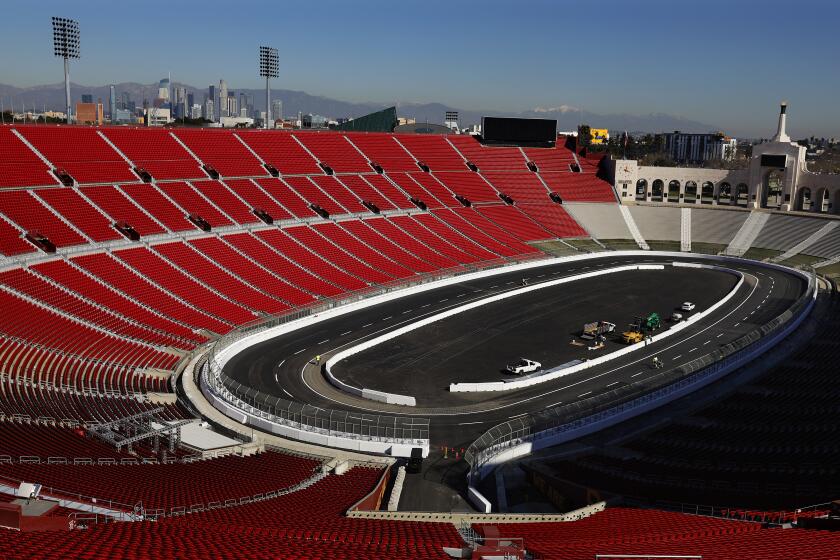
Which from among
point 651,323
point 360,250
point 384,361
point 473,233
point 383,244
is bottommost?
point 384,361

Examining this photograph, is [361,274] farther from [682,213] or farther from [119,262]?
[682,213]

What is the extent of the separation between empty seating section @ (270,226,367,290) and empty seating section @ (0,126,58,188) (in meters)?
17.4

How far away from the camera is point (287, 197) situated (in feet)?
230

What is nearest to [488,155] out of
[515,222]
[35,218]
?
[515,222]

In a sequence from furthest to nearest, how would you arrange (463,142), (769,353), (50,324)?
(463,142) < (769,353) < (50,324)

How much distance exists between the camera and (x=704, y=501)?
85.8 feet

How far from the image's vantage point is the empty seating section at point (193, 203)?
6093cm

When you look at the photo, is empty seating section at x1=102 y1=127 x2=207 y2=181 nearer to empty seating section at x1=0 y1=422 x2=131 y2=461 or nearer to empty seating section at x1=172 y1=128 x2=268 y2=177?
empty seating section at x1=172 y1=128 x2=268 y2=177

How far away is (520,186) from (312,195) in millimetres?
32330

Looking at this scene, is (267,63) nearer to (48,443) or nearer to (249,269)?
(249,269)

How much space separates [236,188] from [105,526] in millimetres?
→ 53758

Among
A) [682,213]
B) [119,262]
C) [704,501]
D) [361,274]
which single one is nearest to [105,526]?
[704,501]

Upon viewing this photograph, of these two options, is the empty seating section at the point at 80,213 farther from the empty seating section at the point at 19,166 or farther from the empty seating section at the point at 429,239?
the empty seating section at the point at 429,239

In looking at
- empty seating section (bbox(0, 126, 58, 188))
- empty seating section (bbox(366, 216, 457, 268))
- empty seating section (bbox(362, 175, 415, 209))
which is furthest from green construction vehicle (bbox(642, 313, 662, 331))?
empty seating section (bbox(0, 126, 58, 188))
